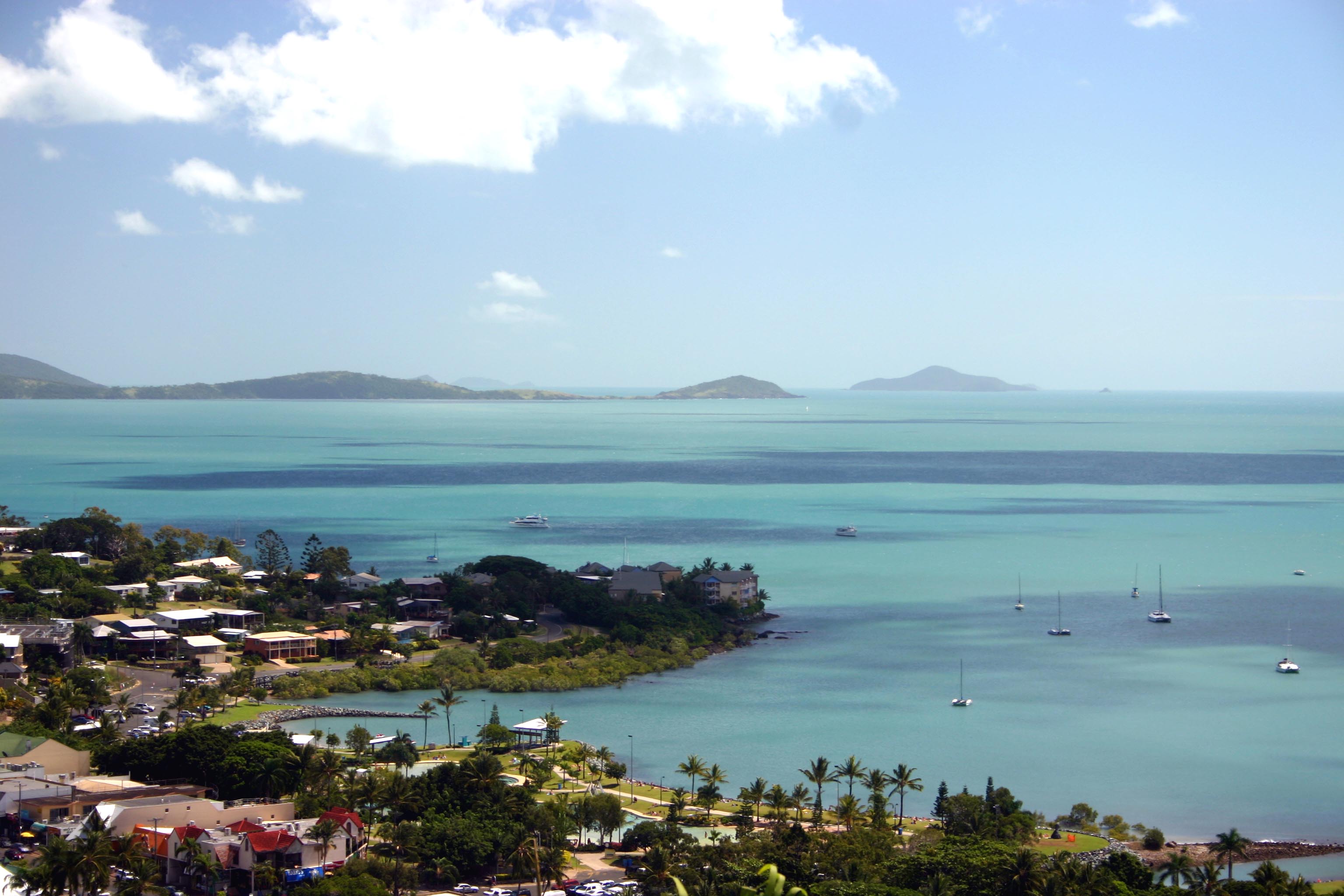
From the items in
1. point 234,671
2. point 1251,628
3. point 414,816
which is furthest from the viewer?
point 1251,628

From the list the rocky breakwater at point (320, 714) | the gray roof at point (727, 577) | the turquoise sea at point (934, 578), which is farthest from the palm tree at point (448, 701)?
the gray roof at point (727, 577)

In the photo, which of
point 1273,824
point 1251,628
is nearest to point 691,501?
point 1251,628

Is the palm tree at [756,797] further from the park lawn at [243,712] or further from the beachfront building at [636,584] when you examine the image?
the beachfront building at [636,584]

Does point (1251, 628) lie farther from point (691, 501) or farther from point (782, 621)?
point (691, 501)

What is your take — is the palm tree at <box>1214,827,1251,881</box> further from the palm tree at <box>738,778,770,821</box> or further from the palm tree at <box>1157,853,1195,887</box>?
the palm tree at <box>738,778,770,821</box>

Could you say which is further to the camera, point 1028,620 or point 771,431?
point 771,431
